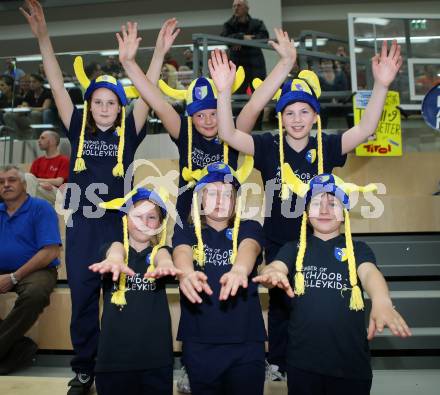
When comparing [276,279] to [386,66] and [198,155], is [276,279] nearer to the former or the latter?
[198,155]

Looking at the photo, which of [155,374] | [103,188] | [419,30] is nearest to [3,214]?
[103,188]

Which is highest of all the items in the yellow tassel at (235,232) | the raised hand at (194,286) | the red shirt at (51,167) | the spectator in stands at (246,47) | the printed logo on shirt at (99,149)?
the spectator in stands at (246,47)

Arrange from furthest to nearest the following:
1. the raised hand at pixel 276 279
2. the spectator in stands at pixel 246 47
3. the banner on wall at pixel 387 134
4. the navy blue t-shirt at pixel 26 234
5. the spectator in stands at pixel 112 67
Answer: the spectator in stands at pixel 246 47, the banner on wall at pixel 387 134, the spectator in stands at pixel 112 67, the navy blue t-shirt at pixel 26 234, the raised hand at pixel 276 279

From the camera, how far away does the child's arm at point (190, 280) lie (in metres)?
1.87

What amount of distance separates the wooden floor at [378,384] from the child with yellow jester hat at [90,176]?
0.22 m

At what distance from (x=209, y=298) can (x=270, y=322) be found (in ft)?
1.79

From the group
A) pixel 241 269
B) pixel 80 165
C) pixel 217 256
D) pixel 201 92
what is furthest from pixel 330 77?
pixel 241 269

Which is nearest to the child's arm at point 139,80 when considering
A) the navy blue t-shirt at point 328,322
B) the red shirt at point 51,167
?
the navy blue t-shirt at point 328,322

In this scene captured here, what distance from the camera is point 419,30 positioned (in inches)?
246

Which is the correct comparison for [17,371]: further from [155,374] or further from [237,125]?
[237,125]

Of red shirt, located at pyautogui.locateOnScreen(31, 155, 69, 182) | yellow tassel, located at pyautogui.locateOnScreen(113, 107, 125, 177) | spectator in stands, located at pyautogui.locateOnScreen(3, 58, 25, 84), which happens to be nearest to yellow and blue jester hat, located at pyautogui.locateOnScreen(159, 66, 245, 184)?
yellow tassel, located at pyautogui.locateOnScreen(113, 107, 125, 177)

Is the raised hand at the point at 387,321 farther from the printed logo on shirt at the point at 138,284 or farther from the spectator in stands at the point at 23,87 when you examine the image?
the spectator in stands at the point at 23,87

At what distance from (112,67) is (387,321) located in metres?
4.46

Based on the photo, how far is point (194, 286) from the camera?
1.87 metres
